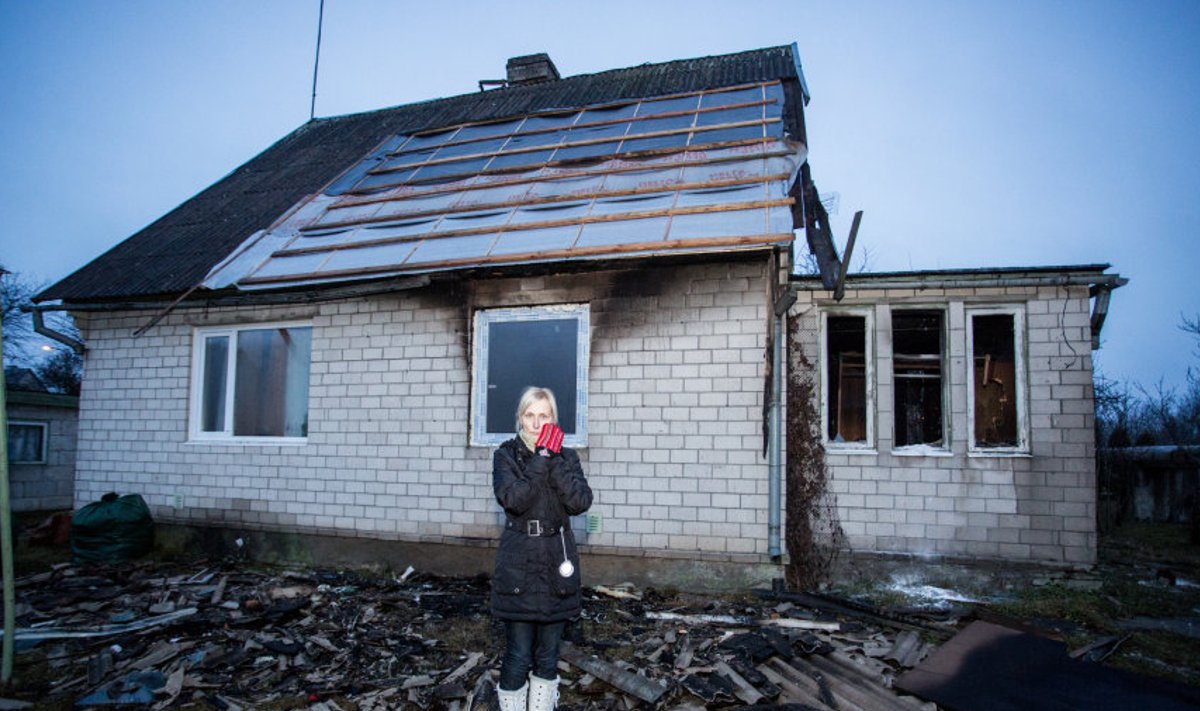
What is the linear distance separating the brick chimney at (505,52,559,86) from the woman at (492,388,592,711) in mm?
10161

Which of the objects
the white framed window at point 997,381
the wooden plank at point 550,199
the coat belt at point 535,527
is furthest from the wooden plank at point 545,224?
the coat belt at point 535,527

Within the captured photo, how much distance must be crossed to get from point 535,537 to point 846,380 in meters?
5.25

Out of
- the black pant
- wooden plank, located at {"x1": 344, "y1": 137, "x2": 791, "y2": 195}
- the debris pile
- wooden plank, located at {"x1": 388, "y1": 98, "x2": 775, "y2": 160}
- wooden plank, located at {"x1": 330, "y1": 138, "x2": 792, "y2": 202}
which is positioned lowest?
the debris pile


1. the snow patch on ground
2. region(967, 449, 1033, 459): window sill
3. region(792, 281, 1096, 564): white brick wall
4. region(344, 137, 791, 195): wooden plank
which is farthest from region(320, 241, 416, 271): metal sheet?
region(967, 449, 1033, 459): window sill

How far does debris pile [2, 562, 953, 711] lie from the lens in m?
3.93

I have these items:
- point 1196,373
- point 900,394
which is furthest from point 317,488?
point 1196,373

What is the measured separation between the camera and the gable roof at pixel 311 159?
808 centimetres

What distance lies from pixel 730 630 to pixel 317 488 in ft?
15.6

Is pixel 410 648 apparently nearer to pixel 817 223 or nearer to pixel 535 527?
pixel 535 527

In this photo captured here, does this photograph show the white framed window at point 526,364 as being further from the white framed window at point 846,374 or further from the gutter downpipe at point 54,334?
the gutter downpipe at point 54,334

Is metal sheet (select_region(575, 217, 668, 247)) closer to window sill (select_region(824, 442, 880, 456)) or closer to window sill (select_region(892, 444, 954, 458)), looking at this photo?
window sill (select_region(824, 442, 880, 456))

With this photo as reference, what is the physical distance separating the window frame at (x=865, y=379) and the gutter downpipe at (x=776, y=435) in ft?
2.09

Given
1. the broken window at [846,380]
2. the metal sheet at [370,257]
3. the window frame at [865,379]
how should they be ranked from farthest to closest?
the broken window at [846,380]
the window frame at [865,379]
the metal sheet at [370,257]

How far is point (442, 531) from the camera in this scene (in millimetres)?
6641
